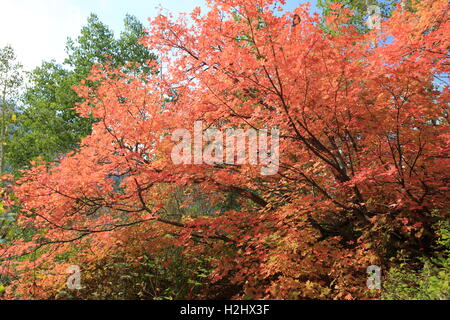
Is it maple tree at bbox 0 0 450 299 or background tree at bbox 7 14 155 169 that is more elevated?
background tree at bbox 7 14 155 169

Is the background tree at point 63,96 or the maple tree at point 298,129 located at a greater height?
the background tree at point 63,96

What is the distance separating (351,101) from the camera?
15.0ft

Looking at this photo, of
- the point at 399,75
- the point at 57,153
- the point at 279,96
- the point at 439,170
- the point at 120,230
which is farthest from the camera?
the point at 57,153

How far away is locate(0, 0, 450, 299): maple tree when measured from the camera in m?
4.34

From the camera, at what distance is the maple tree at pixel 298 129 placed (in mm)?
4340

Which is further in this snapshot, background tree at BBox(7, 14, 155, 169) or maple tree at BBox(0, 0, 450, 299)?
background tree at BBox(7, 14, 155, 169)

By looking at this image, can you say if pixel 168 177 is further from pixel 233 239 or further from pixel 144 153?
pixel 233 239

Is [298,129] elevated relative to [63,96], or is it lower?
lower

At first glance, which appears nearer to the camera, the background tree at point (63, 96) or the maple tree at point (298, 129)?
the maple tree at point (298, 129)

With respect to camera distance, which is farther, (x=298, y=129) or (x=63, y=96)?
(x=63, y=96)

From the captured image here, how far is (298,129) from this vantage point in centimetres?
529

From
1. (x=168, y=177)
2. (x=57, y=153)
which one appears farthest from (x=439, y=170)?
(x=57, y=153)
